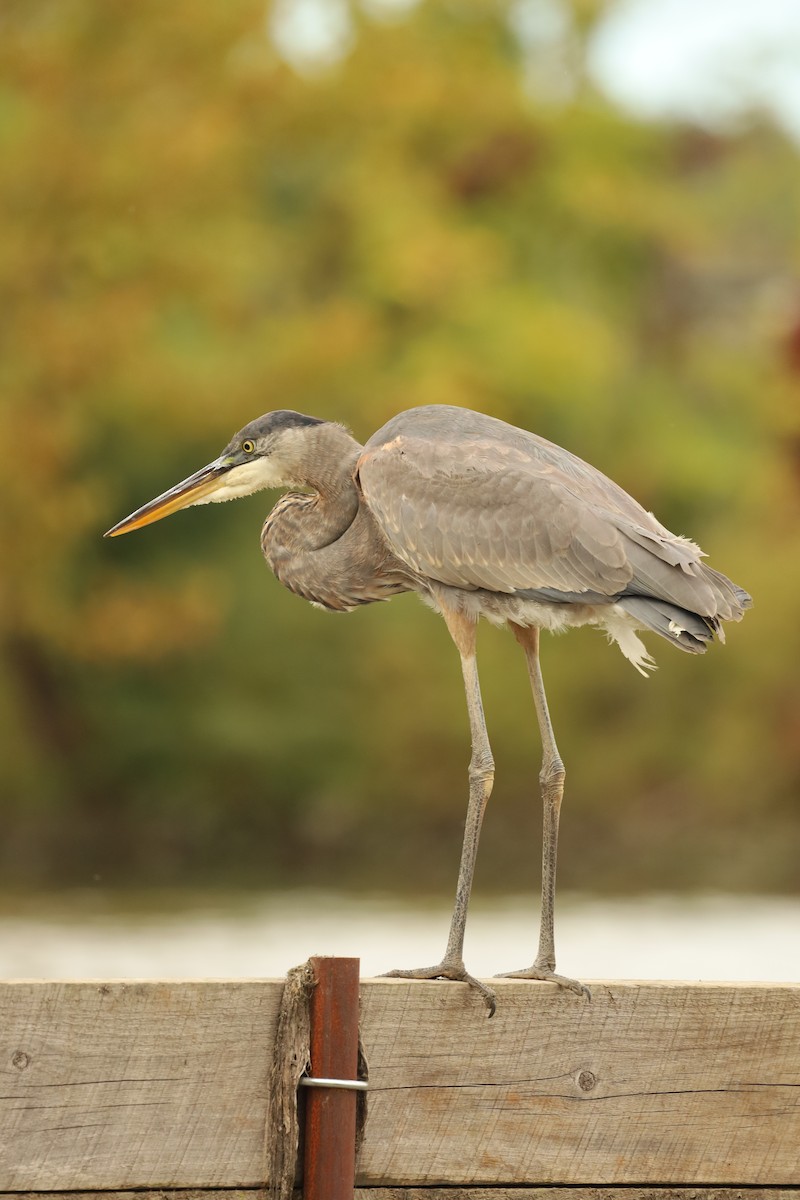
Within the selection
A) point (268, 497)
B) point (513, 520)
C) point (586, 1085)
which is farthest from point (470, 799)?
point (268, 497)

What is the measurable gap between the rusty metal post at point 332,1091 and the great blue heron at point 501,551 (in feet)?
2.25

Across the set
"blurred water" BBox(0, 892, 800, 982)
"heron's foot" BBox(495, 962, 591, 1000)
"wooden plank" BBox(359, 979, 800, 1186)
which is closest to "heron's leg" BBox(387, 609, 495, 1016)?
"heron's foot" BBox(495, 962, 591, 1000)

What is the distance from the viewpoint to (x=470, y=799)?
4699 millimetres

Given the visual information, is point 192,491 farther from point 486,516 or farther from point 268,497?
point 268,497

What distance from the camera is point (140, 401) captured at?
22266mm

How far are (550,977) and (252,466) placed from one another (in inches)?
76.1

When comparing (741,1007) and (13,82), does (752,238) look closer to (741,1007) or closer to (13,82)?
(13,82)

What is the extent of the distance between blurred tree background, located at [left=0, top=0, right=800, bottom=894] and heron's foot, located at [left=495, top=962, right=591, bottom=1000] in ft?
44.7

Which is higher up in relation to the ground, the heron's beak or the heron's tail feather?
the heron's beak

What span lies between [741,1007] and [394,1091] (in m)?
0.72

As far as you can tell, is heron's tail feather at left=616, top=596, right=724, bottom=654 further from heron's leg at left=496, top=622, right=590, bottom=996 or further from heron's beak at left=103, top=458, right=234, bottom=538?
heron's beak at left=103, top=458, right=234, bottom=538

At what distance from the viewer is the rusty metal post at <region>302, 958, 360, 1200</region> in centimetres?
356

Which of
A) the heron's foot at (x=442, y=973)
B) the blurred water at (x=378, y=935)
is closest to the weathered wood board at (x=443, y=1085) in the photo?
the heron's foot at (x=442, y=973)

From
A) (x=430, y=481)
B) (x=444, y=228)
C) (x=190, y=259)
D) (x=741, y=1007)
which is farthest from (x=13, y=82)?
(x=741, y=1007)
